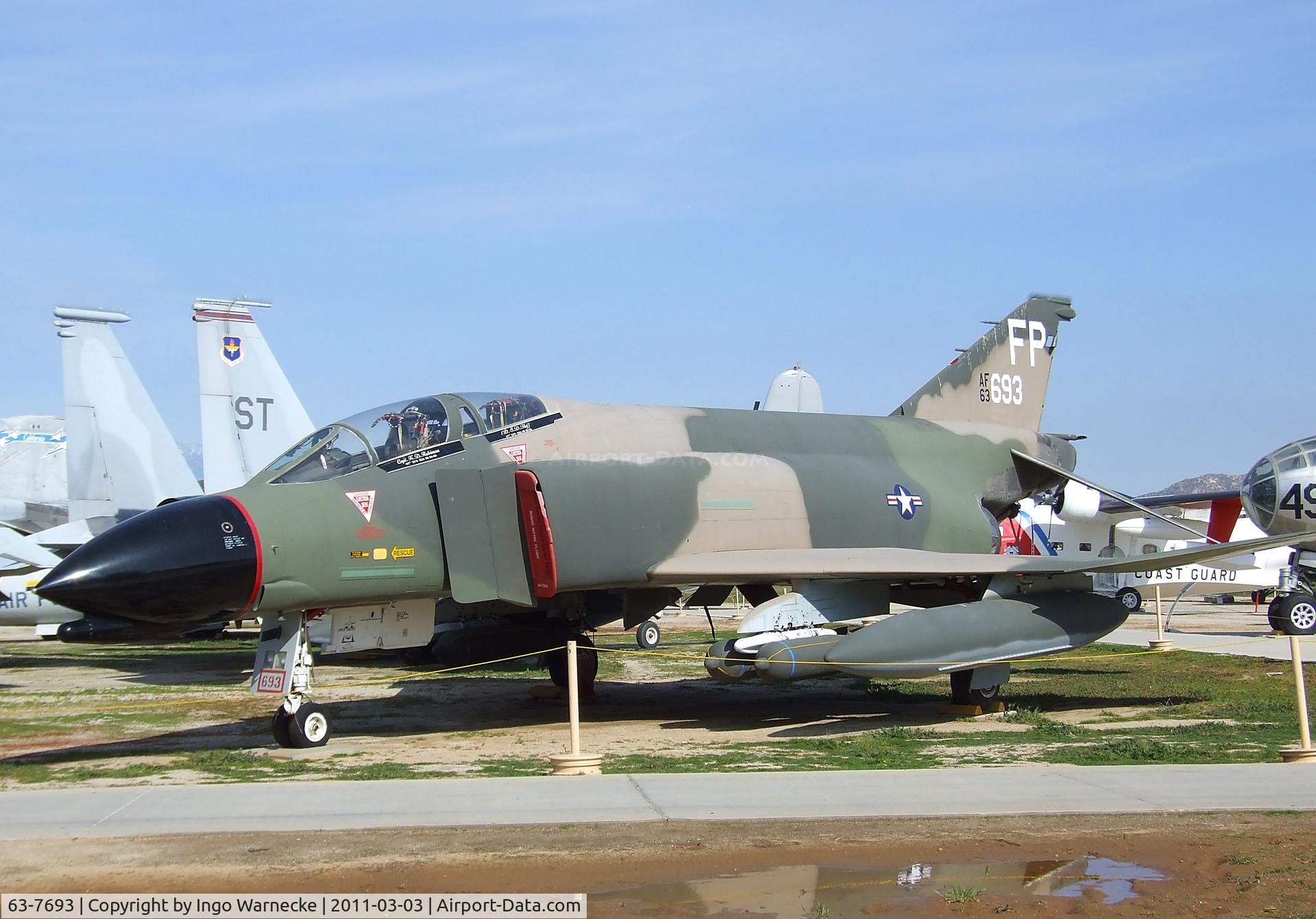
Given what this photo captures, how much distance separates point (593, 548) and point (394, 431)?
7.02 feet

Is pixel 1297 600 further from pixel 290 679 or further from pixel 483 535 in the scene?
pixel 290 679

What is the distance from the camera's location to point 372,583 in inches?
403

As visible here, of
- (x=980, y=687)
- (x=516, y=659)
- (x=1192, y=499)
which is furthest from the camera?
(x=1192, y=499)

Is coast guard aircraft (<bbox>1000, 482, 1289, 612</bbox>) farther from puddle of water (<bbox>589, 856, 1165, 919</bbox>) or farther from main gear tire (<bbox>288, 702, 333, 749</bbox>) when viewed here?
puddle of water (<bbox>589, 856, 1165, 919</bbox>)

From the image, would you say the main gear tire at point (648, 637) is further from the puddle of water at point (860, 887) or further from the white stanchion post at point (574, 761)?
the puddle of water at point (860, 887)

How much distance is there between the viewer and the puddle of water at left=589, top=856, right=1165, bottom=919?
5.28 m

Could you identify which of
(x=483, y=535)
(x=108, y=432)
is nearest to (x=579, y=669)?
(x=483, y=535)

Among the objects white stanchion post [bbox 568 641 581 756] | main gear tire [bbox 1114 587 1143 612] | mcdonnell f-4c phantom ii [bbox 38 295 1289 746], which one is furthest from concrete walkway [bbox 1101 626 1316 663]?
white stanchion post [bbox 568 641 581 756]

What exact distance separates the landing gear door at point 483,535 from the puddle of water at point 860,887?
17.0 feet

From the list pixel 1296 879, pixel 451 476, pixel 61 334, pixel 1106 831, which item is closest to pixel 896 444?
pixel 451 476

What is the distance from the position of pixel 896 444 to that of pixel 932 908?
31.1 feet

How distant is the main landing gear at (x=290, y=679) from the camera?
10062mm

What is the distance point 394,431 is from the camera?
35.3ft

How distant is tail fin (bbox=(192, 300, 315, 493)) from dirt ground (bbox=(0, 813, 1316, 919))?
47.8 feet
